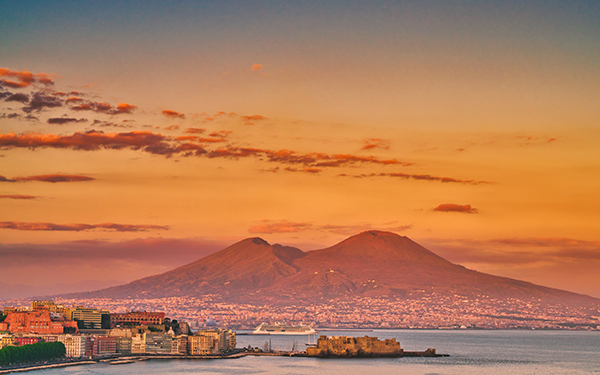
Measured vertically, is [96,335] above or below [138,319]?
below

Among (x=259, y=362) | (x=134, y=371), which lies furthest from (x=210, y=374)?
(x=259, y=362)

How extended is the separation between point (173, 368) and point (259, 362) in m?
15.0

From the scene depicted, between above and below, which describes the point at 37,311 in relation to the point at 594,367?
above

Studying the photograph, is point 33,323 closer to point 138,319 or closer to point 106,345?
point 106,345

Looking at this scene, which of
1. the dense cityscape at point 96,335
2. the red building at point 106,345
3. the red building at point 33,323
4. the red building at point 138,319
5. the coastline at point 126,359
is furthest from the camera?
the red building at point 138,319

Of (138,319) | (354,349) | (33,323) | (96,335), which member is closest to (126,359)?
(96,335)

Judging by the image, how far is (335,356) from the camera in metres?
114

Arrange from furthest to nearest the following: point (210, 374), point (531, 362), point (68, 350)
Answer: point (531, 362) < point (68, 350) < point (210, 374)

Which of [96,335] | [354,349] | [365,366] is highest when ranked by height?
[96,335]

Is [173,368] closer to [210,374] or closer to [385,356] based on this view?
[210,374]

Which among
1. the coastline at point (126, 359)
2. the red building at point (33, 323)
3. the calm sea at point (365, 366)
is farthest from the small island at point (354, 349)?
the red building at point (33, 323)

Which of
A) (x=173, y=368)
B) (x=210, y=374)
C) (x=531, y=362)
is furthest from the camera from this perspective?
(x=531, y=362)

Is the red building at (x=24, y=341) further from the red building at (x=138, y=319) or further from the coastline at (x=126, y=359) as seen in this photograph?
the red building at (x=138, y=319)

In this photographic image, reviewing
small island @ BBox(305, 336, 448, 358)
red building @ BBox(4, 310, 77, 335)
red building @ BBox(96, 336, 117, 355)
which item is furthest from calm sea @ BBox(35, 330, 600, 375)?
red building @ BBox(4, 310, 77, 335)
